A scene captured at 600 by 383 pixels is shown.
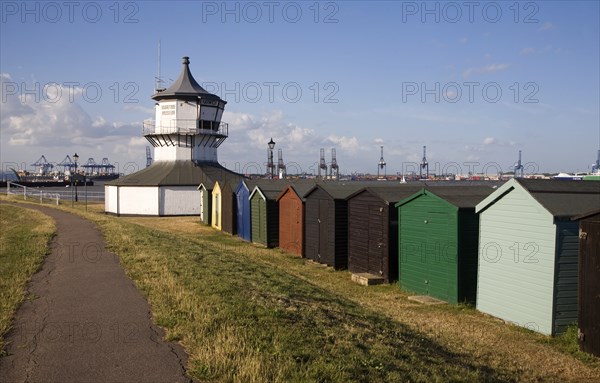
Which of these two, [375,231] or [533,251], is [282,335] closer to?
[533,251]

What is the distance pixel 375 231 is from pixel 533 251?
6.40 m

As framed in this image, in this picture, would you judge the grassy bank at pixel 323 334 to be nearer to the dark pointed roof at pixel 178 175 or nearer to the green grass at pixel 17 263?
the green grass at pixel 17 263

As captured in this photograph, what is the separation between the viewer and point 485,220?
13.4m

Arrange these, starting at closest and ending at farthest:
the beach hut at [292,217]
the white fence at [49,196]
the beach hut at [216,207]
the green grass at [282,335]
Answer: the green grass at [282,335] < the beach hut at [292,217] < the beach hut at [216,207] < the white fence at [49,196]

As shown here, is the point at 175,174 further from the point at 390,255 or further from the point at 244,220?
the point at 390,255

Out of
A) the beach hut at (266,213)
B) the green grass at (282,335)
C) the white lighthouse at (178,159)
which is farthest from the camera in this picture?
the white lighthouse at (178,159)

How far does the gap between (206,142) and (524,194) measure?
41.9 m

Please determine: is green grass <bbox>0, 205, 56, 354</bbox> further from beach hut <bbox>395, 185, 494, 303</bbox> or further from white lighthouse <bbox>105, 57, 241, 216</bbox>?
white lighthouse <bbox>105, 57, 241, 216</bbox>

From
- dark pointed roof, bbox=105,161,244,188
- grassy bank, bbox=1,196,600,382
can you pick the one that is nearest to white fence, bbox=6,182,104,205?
dark pointed roof, bbox=105,161,244,188

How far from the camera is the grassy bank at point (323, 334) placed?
7.10m

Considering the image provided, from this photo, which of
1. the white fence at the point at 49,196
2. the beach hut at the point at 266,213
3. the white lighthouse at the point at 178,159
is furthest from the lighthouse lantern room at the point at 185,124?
the beach hut at the point at 266,213

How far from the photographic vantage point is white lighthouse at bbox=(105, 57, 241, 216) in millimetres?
45281

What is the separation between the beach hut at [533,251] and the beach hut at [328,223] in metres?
7.12

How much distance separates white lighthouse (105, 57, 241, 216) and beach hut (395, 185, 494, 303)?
105 ft
